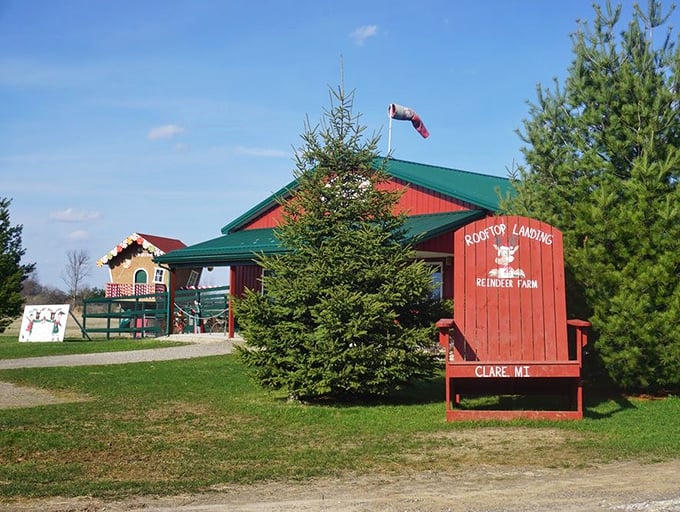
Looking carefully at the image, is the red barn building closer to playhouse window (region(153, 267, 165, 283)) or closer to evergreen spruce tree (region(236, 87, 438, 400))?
evergreen spruce tree (region(236, 87, 438, 400))

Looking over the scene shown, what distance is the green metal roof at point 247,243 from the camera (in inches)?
760

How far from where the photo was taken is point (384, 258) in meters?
10.8

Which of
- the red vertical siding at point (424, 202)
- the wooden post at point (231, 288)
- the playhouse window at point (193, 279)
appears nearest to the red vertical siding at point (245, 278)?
the wooden post at point (231, 288)

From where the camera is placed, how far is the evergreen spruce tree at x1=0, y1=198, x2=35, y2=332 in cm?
2611

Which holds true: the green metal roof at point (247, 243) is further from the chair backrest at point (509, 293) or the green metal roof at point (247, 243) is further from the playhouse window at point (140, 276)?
the playhouse window at point (140, 276)

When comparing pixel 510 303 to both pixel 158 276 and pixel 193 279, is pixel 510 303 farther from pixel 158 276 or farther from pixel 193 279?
pixel 158 276

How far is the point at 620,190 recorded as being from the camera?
11047 mm

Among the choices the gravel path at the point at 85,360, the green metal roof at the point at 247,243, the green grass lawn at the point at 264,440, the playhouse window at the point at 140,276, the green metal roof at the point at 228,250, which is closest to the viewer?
the green grass lawn at the point at 264,440

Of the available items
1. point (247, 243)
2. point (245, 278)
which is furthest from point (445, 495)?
point (245, 278)

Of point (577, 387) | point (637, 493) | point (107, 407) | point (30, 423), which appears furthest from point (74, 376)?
point (637, 493)

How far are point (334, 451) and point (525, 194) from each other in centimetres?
622

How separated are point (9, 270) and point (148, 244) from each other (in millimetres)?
15964

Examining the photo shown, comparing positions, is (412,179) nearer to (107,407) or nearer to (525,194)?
(525,194)

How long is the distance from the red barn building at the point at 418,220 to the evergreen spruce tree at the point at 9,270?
509 cm
